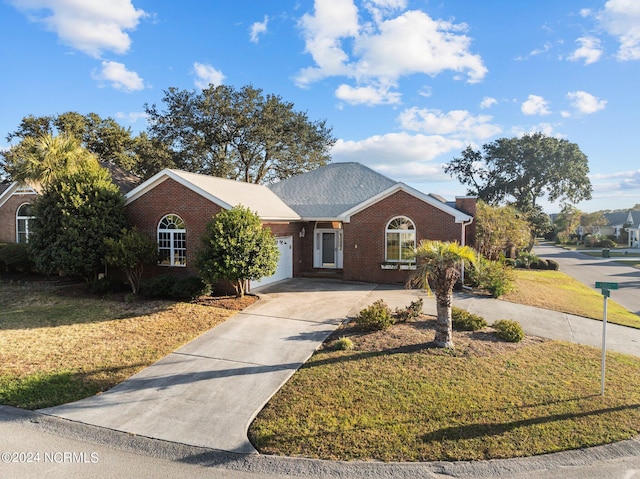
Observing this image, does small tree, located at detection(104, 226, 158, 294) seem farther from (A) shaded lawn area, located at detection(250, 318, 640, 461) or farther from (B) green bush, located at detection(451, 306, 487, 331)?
(B) green bush, located at detection(451, 306, 487, 331)

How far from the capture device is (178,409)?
7121 mm

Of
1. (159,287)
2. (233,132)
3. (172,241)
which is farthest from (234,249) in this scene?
(233,132)

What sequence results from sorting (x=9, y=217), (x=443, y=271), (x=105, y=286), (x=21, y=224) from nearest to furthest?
(x=443, y=271), (x=105, y=286), (x=21, y=224), (x=9, y=217)

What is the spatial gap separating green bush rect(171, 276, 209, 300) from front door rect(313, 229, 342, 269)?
→ 8.01 metres

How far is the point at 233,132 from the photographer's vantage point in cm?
3566

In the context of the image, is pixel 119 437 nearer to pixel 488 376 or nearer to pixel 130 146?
pixel 488 376

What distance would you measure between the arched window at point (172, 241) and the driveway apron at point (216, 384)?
16.6ft

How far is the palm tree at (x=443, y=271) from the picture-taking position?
9.55 m

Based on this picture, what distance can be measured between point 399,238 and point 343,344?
32.1ft

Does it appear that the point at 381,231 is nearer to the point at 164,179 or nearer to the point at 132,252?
the point at 164,179

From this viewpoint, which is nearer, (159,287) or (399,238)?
(159,287)

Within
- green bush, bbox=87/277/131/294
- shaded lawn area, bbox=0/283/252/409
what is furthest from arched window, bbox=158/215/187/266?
shaded lawn area, bbox=0/283/252/409

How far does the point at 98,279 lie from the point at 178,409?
11.9 m

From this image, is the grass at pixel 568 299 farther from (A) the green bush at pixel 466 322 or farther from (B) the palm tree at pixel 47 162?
(B) the palm tree at pixel 47 162
